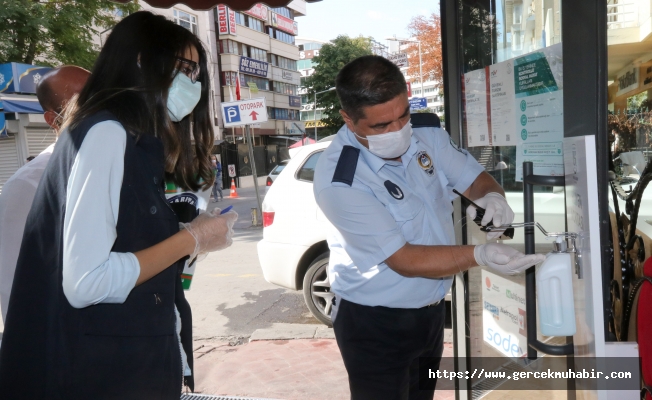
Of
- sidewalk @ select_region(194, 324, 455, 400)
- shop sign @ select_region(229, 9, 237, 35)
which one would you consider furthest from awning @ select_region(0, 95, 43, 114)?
shop sign @ select_region(229, 9, 237, 35)

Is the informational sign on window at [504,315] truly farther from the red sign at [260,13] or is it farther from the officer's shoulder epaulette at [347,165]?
the red sign at [260,13]

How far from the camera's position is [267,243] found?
18.1 ft

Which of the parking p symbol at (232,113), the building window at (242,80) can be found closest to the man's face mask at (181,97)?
the parking p symbol at (232,113)

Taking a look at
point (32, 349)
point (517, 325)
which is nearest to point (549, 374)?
point (517, 325)

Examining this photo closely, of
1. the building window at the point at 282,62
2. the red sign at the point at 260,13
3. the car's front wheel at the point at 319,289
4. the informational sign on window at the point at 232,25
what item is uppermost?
the red sign at the point at 260,13

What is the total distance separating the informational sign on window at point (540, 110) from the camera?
2.07m

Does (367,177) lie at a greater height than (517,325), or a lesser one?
greater

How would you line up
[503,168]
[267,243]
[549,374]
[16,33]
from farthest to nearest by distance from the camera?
[16,33]
[267,243]
[503,168]
[549,374]

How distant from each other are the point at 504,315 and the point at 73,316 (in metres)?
1.80

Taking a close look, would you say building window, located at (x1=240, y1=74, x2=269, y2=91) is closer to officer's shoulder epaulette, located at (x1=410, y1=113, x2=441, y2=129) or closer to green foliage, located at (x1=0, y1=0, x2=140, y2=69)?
green foliage, located at (x1=0, y1=0, x2=140, y2=69)

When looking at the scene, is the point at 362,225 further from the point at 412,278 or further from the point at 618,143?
the point at 618,143

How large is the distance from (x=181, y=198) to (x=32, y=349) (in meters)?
0.63

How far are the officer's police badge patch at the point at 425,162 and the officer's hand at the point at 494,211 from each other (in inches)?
8.9

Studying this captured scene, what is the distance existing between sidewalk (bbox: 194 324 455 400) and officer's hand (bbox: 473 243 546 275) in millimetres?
2185
